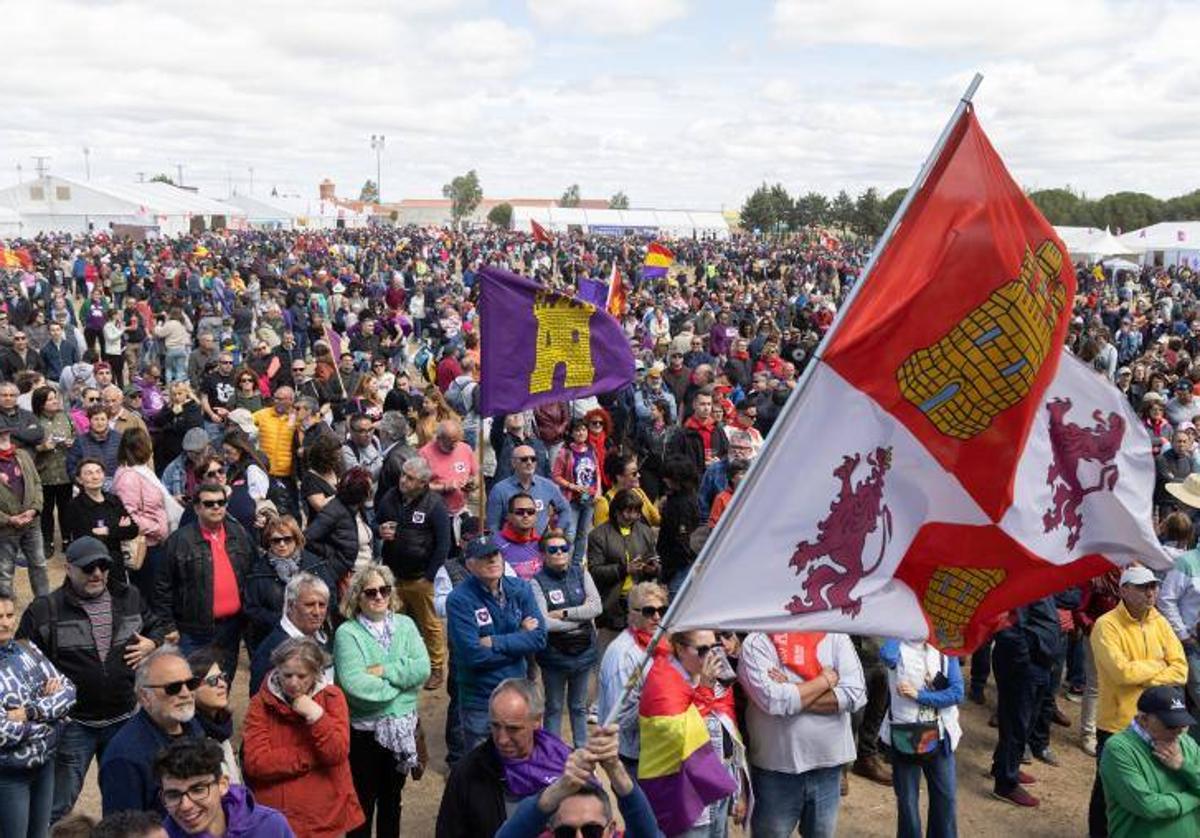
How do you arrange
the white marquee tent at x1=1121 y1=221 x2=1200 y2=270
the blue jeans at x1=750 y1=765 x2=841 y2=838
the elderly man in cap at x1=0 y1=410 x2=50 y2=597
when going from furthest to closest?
1. the white marquee tent at x1=1121 y1=221 x2=1200 y2=270
2. the elderly man in cap at x1=0 y1=410 x2=50 y2=597
3. the blue jeans at x1=750 y1=765 x2=841 y2=838

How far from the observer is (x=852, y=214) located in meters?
83.6

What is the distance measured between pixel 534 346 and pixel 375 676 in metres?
2.44

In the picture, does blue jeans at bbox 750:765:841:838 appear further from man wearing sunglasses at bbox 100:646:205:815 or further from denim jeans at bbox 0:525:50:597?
denim jeans at bbox 0:525:50:597

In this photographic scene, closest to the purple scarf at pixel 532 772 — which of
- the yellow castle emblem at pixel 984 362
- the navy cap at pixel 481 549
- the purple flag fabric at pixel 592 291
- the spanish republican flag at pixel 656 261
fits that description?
the navy cap at pixel 481 549

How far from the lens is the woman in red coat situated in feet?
13.6

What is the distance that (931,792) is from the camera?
5.32 metres

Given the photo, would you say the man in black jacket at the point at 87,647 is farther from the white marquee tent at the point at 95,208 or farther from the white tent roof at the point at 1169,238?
the white marquee tent at the point at 95,208

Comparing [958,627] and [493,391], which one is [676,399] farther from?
[958,627]

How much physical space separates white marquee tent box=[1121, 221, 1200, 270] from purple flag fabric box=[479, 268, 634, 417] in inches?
1865

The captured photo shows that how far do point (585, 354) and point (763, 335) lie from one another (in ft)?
33.2

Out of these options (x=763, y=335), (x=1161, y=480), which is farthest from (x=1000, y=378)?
(x=763, y=335)

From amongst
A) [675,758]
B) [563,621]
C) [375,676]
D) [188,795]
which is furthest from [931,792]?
[188,795]

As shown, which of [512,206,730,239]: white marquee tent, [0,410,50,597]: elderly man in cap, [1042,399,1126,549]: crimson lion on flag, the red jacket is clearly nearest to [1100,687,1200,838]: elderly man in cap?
[1042,399,1126,549]: crimson lion on flag

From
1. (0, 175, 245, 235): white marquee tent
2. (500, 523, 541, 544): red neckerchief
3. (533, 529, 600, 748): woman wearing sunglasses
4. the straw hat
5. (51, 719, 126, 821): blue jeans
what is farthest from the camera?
(0, 175, 245, 235): white marquee tent
